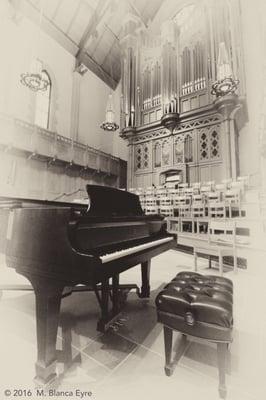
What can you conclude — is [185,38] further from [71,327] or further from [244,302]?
[71,327]

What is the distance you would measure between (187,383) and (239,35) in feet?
35.3

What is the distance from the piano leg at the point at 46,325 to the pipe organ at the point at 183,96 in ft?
26.1

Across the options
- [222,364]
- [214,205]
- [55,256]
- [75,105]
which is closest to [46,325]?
[55,256]

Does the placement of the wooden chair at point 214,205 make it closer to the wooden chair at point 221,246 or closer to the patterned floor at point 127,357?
the wooden chair at point 221,246

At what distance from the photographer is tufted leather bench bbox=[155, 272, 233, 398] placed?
1151 mm

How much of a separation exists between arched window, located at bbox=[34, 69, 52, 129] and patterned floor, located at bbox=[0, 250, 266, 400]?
8.44 metres

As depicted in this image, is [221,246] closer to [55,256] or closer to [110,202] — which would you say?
[110,202]

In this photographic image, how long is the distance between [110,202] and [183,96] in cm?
899

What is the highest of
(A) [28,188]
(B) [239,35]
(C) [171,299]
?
(B) [239,35]

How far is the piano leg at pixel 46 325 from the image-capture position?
120 cm

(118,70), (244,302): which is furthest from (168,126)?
(244,302)

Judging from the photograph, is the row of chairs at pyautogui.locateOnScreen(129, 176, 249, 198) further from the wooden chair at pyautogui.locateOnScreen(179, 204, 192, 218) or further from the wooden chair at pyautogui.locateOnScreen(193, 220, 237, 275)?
the wooden chair at pyautogui.locateOnScreen(193, 220, 237, 275)

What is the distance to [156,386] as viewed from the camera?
4.05 feet

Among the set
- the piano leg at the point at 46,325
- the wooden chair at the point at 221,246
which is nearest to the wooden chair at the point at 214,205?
the wooden chair at the point at 221,246
